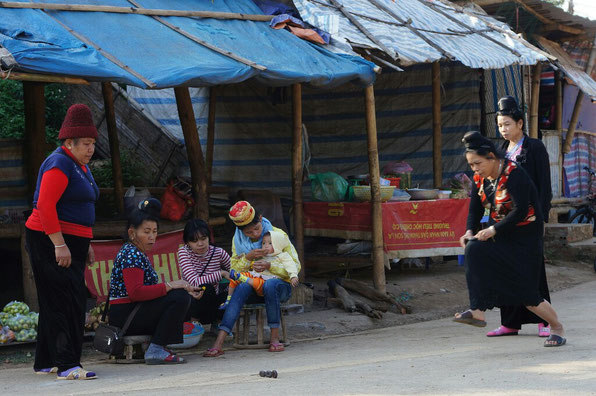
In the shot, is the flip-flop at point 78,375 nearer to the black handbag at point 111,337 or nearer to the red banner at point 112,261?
the black handbag at point 111,337

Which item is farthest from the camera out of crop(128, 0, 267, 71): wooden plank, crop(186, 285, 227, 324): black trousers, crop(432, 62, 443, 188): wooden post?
crop(432, 62, 443, 188): wooden post

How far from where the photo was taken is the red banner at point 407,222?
361 inches

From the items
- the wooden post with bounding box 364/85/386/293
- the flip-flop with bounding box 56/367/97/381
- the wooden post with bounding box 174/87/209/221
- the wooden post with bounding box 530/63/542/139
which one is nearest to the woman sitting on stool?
the flip-flop with bounding box 56/367/97/381

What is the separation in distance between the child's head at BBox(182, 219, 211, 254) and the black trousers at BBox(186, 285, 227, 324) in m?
0.34

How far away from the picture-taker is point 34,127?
8.00 meters

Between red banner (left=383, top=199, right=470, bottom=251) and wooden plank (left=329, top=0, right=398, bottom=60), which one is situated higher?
wooden plank (left=329, top=0, right=398, bottom=60)

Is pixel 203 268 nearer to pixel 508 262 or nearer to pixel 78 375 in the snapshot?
pixel 78 375

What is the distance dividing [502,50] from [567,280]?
10.3ft

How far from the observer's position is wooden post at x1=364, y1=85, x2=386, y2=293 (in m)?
8.60

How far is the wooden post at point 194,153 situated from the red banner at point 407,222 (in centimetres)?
184

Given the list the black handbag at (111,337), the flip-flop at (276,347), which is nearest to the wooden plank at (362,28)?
the flip-flop at (276,347)

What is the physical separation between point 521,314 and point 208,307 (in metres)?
2.54

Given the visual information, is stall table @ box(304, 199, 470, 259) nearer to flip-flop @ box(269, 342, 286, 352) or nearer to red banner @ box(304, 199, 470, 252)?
red banner @ box(304, 199, 470, 252)

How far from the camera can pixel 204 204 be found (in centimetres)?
845
